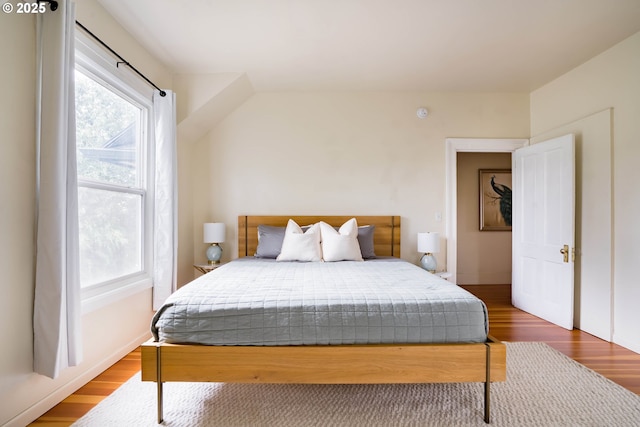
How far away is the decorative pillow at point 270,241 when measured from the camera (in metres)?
3.23

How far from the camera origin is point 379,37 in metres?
2.55

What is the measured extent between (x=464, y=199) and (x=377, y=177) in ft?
6.77

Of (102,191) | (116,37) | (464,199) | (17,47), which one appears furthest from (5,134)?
(464,199)

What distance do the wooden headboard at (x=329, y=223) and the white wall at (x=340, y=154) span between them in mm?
112

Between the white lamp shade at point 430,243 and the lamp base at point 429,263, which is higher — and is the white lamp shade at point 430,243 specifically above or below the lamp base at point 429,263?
above

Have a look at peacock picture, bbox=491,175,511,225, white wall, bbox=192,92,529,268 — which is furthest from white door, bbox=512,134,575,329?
peacock picture, bbox=491,175,511,225

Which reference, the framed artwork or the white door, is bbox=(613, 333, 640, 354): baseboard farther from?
the framed artwork

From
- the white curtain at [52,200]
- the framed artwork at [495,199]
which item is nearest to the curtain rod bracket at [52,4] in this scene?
the white curtain at [52,200]

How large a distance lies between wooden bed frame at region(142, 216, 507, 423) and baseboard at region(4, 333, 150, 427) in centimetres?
68

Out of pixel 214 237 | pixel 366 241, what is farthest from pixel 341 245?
pixel 214 237

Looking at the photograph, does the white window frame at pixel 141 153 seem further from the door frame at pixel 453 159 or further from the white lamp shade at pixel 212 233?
the door frame at pixel 453 159

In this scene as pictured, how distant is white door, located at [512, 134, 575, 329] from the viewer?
2.99 metres

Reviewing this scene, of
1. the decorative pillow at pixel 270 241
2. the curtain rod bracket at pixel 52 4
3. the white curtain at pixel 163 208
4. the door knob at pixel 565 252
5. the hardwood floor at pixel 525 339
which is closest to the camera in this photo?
the curtain rod bracket at pixel 52 4

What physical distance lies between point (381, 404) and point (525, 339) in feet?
5.86
